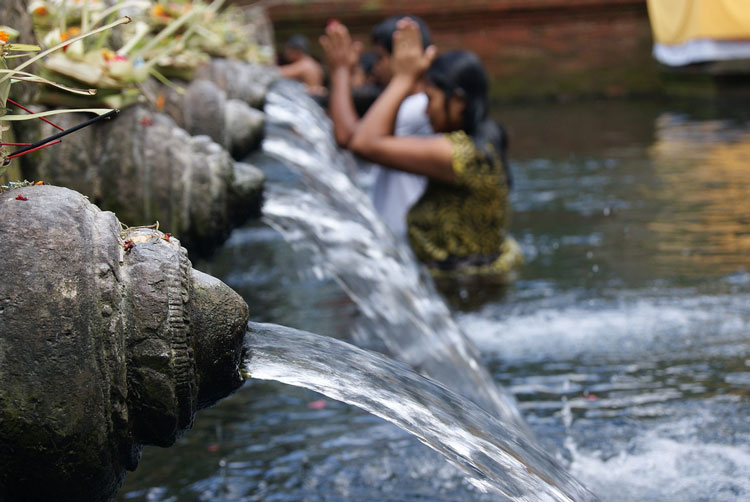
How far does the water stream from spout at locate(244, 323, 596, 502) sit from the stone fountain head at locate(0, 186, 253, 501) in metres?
0.24

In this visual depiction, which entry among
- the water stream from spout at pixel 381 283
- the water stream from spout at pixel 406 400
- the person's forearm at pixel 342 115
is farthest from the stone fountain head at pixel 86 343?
the person's forearm at pixel 342 115

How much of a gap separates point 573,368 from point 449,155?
1.12 metres

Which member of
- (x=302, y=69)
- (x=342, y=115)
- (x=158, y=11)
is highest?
(x=158, y=11)

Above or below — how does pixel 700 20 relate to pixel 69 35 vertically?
below

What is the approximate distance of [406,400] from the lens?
1.85 m

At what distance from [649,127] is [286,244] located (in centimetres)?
595

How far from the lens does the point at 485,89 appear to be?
162 inches

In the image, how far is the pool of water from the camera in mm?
2549

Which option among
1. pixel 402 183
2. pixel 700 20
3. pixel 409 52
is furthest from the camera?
pixel 700 20

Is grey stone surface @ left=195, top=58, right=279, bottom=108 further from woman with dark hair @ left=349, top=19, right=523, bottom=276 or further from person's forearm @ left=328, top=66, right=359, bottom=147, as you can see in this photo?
woman with dark hair @ left=349, top=19, right=523, bottom=276

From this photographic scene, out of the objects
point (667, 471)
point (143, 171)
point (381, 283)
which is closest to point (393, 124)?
point (381, 283)

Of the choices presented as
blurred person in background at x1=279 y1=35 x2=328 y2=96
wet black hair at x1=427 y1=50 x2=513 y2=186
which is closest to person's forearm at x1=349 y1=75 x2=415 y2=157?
wet black hair at x1=427 y1=50 x2=513 y2=186

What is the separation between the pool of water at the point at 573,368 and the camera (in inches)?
100

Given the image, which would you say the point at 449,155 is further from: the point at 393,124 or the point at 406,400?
the point at 406,400
